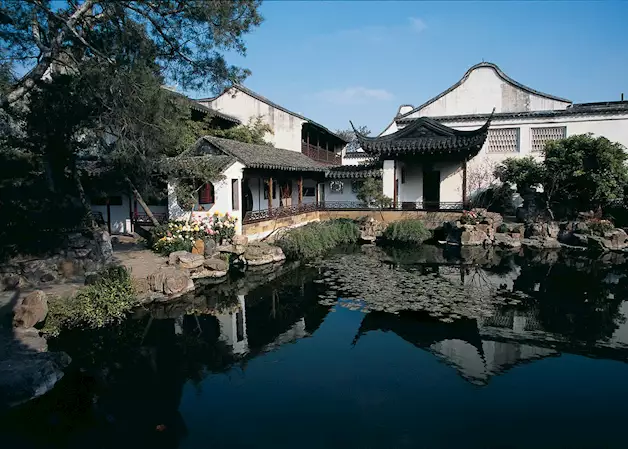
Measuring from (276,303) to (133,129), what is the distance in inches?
201

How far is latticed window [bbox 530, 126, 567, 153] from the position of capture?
2059 cm

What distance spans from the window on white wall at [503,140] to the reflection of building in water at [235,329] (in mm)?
16988

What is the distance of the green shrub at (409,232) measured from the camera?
16.7 metres

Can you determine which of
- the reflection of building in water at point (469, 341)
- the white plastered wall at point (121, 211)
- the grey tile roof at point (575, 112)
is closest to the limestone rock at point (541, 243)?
the grey tile roof at point (575, 112)

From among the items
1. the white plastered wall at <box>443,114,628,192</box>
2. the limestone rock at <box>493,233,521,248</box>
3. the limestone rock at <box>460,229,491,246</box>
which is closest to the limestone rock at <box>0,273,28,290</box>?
the limestone rock at <box>460,229,491,246</box>

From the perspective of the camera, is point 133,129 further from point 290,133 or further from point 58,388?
point 290,133

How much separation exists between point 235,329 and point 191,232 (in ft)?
17.4

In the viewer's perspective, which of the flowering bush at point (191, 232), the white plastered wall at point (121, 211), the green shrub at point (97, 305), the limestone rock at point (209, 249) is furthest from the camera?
the white plastered wall at point (121, 211)

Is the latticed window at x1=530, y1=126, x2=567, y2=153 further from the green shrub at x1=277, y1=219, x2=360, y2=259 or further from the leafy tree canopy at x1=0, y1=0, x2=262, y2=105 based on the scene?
the leafy tree canopy at x1=0, y1=0, x2=262, y2=105

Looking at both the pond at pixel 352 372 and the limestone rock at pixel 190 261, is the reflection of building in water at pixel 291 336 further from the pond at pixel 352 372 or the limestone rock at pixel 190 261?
the limestone rock at pixel 190 261

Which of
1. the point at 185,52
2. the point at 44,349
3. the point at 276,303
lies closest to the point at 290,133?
the point at 185,52

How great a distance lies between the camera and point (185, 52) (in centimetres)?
968

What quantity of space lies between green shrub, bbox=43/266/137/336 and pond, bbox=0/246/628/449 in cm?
29

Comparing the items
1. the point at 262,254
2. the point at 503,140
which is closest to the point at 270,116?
the point at 262,254
